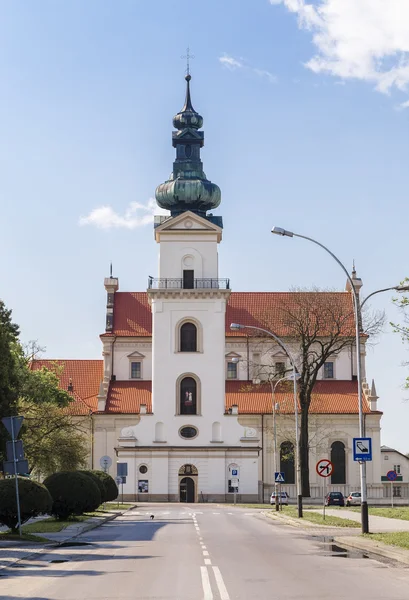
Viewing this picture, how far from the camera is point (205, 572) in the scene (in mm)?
17891

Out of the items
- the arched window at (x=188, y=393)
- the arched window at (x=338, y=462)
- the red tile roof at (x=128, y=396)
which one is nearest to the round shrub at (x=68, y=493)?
the arched window at (x=188, y=393)

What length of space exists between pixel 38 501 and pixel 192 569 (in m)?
10.5

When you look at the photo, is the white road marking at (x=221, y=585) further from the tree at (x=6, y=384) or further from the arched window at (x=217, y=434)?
the arched window at (x=217, y=434)

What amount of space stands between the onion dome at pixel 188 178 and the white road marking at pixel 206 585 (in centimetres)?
6577

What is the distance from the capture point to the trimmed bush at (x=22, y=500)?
90.1 ft

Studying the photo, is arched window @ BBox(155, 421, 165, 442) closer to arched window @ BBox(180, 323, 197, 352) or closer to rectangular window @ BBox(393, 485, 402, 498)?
arched window @ BBox(180, 323, 197, 352)

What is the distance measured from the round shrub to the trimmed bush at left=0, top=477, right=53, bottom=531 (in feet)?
27.4

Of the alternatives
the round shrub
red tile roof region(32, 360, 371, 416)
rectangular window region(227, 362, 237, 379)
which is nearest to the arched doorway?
red tile roof region(32, 360, 371, 416)

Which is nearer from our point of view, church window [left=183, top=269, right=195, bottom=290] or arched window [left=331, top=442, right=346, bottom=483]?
arched window [left=331, top=442, right=346, bottom=483]


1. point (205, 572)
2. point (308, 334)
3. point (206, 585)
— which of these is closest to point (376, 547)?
point (205, 572)

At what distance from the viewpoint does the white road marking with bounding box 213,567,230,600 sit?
46.1 ft

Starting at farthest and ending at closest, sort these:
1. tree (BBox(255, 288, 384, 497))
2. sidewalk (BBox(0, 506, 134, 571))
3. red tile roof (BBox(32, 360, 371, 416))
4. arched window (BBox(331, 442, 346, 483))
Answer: red tile roof (BBox(32, 360, 371, 416)) < arched window (BBox(331, 442, 346, 483)) < tree (BBox(255, 288, 384, 497)) < sidewalk (BBox(0, 506, 134, 571))

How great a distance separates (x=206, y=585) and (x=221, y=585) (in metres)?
0.24

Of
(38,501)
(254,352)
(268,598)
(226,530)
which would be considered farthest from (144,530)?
(254,352)
